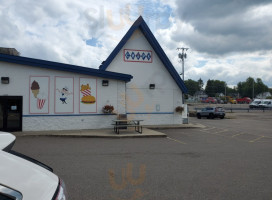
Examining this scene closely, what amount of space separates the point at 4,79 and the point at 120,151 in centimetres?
881

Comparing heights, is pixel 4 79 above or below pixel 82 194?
above

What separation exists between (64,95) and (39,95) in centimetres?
142

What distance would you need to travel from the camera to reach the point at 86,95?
15625 millimetres

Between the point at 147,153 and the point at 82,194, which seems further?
the point at 147,153

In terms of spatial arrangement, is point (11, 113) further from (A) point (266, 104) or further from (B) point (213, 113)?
(A) point (266, 104)

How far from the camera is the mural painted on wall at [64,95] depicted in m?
15.0

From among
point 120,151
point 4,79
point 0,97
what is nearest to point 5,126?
point 0,97

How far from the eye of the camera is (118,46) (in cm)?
1831

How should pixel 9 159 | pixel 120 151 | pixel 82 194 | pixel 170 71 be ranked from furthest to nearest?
pixel 170 71 → pixel 120 151 → pixel 82 194 → pixel 9 159

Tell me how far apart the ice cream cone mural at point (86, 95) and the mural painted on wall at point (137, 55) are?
4.62m

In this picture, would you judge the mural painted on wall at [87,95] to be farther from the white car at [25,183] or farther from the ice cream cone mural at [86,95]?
the white car at [25,183]

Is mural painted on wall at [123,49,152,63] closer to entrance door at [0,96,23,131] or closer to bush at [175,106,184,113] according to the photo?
bush at [175,106,184,113]

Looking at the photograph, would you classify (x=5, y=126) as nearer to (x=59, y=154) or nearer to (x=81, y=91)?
(x=81, y=91)

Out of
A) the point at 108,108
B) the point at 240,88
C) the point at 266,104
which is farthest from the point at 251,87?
the point at 108,108
